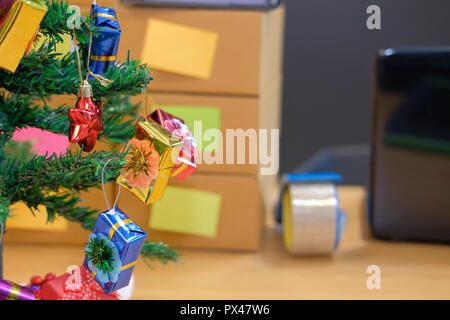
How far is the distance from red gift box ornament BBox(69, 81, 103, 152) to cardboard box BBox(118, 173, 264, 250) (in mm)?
284

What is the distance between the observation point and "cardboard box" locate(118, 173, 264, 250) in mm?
620

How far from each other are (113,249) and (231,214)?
321mm

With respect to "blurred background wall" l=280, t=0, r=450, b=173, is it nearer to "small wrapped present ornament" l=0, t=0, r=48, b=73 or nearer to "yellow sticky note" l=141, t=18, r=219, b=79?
"yellow sticky note" l=141, t=18, r=219, b=79

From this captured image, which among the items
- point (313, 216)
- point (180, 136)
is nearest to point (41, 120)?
point (180, 136)

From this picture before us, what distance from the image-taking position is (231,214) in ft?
2.06

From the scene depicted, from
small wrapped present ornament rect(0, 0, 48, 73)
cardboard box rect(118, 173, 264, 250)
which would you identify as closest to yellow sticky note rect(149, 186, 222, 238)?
cardboard box rect(118, 173, 264, 250)

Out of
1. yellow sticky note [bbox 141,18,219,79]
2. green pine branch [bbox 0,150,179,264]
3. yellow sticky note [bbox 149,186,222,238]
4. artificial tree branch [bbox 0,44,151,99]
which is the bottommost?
yellow sticky note [bbox 149,186,222,238]

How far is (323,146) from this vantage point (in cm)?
109

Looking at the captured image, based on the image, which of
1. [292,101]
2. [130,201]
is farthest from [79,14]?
[292,101]

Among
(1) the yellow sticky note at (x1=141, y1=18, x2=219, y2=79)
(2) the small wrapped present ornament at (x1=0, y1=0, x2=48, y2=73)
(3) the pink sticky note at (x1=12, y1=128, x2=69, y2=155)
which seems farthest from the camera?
(1) the yellow sticky note at (x1=141, y1=18, x2=219, y2=79)

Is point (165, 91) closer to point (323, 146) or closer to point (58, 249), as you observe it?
point (58, 249)

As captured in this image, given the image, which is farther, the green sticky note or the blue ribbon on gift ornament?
the green sticky note

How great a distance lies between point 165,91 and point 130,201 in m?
0.23
